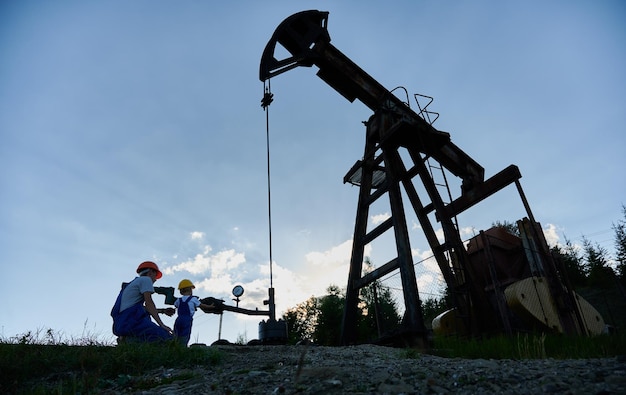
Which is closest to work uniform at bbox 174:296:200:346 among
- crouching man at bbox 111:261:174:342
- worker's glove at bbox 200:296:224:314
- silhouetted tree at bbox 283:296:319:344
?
crouching man at bbox 111:261:174:342

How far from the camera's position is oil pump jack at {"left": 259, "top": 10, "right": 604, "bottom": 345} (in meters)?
6.87

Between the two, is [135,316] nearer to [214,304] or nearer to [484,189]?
[214,304]

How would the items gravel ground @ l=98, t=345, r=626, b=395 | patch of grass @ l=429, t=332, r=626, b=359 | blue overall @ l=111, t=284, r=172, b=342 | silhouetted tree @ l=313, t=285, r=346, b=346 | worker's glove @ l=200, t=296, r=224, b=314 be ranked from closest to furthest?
gravel ground @ l=98, t=345, r=626, b=395 → patch of grass @ l=429, t=332, r=626, b=359 → blue overall @ l=111, t=284, r=172, b=342 → worker's glove @ l=200, t=296, r=224, b=314 → silhouetted tree @ l=313, t=285, r=346, b=346

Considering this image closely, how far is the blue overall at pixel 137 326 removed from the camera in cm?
432

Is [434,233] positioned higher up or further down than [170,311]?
higher up

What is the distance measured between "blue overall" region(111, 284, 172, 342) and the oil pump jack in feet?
12.1

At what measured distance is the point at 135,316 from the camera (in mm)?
4406

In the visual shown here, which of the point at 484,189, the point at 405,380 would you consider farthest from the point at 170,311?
the point at 484,189

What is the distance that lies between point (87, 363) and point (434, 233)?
6.83 metres

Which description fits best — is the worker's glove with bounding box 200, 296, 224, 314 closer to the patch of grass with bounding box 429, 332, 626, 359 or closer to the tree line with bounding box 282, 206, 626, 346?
the patch of grass with bounding box 429, 332, 626, 359

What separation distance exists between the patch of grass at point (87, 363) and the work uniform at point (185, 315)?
170cm

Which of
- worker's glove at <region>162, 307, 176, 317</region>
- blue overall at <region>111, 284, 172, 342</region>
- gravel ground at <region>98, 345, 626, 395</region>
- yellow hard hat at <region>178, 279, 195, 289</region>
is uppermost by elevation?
yellow hard hat at <region>178, 279, 195, 289</region>

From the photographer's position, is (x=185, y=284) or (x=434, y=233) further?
(x=434, y=233)

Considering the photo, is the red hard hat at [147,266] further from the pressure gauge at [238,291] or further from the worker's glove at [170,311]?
the pressure gauge at [238,291]
